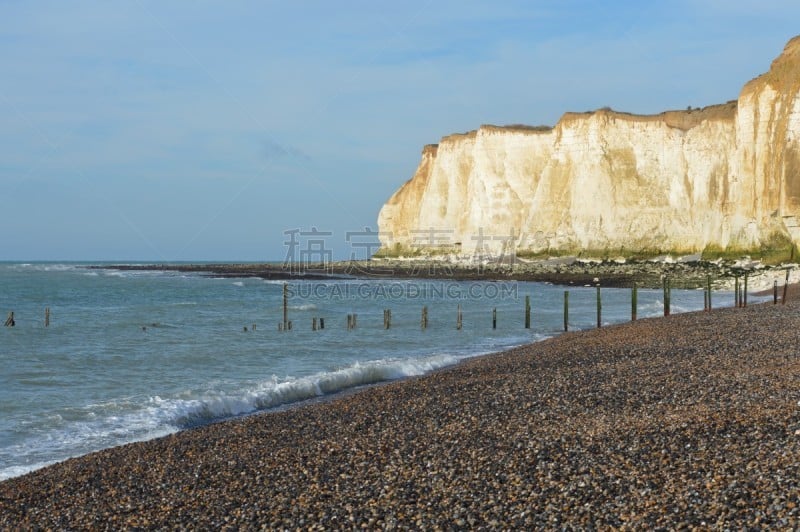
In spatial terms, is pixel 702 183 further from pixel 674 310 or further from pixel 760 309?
pixel 760 309

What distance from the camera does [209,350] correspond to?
2097 cm

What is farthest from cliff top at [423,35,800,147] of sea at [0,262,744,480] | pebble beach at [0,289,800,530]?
pebble beach at [0,289,800,530]

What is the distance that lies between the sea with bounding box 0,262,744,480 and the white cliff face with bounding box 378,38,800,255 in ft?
35.4

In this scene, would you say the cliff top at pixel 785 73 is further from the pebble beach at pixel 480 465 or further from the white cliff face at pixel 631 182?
the pebble beach at pixel 480 465

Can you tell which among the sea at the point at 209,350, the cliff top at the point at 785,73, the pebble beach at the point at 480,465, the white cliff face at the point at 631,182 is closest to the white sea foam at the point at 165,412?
the sea at the point at 209,350

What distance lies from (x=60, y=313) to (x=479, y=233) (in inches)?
1731

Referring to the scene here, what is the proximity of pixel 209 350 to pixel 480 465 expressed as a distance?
15.3m

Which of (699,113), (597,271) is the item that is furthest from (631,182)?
(597,271)

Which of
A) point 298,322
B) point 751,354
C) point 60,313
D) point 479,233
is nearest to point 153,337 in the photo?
point 298,322

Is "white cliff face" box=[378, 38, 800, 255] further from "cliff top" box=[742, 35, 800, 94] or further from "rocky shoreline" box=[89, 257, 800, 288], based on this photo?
"rocky shoreline" box=[89, 257, 800, 288]

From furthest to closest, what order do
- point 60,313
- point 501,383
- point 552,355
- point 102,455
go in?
point 60,313 → point 552,355 → point 501,383 → point 102,455

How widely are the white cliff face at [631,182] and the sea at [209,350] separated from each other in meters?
10.8

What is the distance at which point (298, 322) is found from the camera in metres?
31.0

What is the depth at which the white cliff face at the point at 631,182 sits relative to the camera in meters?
46.2
